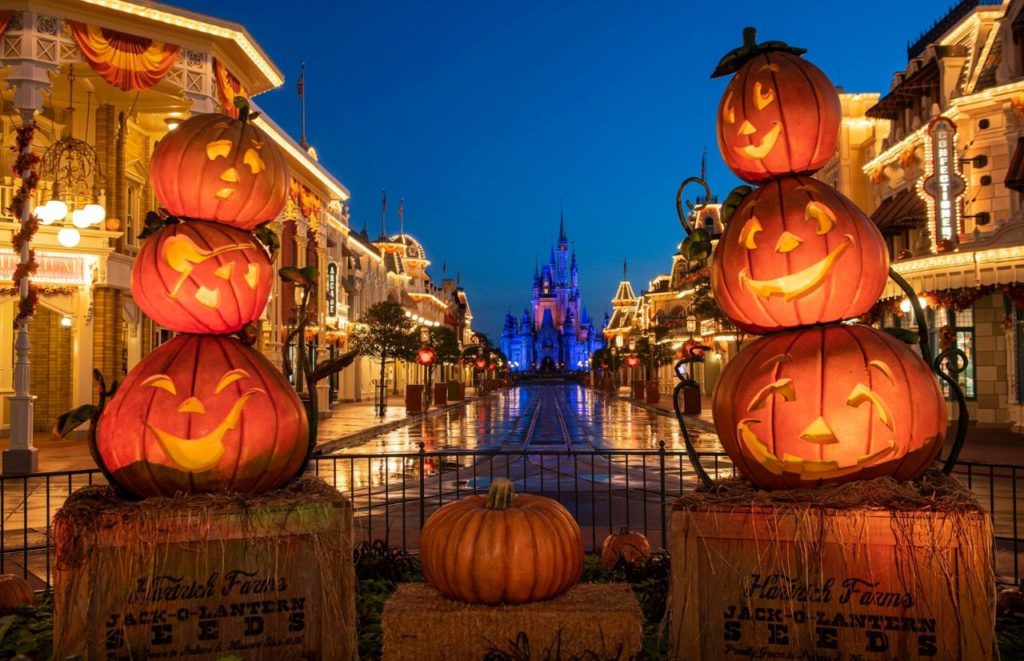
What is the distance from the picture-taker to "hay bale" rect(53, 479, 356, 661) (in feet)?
12.9

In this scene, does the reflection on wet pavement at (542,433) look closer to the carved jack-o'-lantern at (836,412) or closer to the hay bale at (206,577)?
the hay bale at (206,577)

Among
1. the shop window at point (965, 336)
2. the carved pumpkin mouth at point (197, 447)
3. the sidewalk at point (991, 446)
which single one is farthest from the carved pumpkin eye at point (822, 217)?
the shop window at point (965, 336)

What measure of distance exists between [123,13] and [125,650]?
17476 millimetres

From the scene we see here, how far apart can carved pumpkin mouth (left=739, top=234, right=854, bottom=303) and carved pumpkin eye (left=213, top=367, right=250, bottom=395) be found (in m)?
2.66

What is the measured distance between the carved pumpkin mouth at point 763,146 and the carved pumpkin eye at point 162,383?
3.12 m

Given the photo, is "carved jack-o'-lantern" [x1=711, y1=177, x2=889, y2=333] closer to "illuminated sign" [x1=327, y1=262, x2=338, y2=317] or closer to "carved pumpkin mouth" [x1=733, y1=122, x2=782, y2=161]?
"carved pumpkin mouth" [x1=733, y1=122, x2=782, y2=161]

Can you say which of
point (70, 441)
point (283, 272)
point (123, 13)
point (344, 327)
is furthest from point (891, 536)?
point (344, 327)

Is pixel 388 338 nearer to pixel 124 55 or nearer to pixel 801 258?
pixel 124 55

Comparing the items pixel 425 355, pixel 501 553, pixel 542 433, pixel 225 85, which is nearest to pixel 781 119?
pixel 501 553

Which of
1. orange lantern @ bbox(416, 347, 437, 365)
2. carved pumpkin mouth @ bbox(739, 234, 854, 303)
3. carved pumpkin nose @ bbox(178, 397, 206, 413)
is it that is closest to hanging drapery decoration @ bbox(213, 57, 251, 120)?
carved pumpkin nose @ bbox(178, 397, 206, 413)

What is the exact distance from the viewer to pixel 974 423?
1038 inches

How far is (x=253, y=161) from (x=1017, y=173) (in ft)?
71.6

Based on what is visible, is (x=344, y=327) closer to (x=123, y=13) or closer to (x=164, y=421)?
(x=123, y=13)

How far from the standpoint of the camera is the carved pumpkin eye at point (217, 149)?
464 cm
